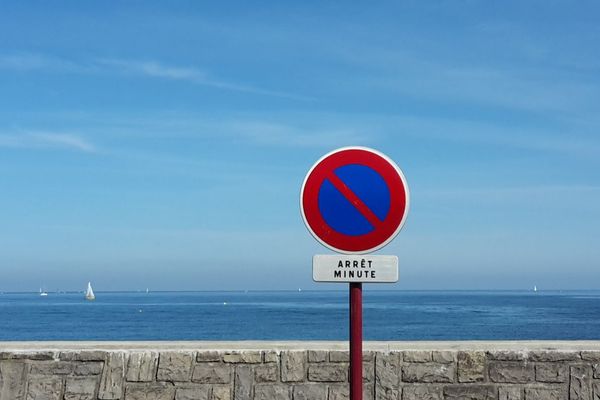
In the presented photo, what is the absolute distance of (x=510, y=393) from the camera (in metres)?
7.44

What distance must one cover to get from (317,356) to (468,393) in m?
1.37

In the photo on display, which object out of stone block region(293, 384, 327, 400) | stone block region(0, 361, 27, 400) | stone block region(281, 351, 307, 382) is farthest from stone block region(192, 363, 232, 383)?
stone block region(0, 361, 27, 400)

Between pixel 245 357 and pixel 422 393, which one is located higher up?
pixel 245 357

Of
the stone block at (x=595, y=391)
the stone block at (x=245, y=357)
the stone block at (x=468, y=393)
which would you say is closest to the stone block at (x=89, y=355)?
the stone block at (x=245, y=357)

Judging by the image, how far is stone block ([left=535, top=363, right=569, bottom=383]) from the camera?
24.4 ft

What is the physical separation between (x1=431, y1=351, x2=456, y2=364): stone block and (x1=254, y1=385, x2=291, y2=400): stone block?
1.32 meters

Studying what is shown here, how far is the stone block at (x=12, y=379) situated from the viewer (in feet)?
24.2

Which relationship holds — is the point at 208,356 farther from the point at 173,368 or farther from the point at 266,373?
the point at 266,373

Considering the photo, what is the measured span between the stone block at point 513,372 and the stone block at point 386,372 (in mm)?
846

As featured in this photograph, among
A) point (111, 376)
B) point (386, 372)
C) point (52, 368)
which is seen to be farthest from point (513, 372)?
point (52, 368)

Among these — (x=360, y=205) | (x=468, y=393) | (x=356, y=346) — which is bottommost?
(x=356, y=346)

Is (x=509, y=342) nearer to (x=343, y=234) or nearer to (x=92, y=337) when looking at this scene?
(x=343, y=234)

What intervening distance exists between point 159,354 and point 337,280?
3.23 meters

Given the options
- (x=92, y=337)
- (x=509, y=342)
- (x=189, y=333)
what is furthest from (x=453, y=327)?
(x=509, y=342)
